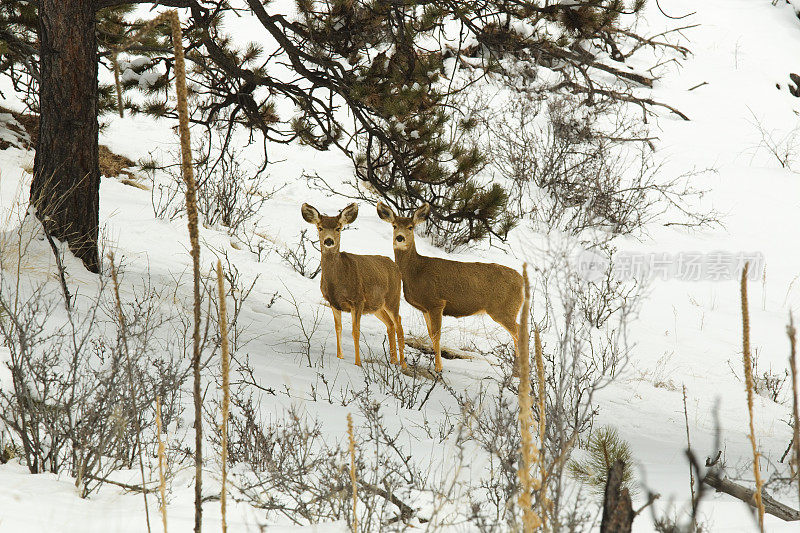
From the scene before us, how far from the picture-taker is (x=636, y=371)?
6.25 m

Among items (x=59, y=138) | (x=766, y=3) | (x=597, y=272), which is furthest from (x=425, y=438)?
(x=766, y=3)

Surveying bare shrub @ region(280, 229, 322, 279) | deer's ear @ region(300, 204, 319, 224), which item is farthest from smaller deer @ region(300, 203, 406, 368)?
bare shrub @ region(280, 229, 322, 279)

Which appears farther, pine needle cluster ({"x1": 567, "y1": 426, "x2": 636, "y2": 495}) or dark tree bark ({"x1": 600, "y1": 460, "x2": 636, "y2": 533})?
pine needle cluster ({"x1": 567, "y1": 426, "x2": 636, "y2": 495})

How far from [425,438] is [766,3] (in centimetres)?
2143

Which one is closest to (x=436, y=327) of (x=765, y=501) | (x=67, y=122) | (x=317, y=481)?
(x=317, y=481)

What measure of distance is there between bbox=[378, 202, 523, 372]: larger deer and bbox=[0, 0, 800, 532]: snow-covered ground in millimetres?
497

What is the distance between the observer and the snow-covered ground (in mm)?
2826

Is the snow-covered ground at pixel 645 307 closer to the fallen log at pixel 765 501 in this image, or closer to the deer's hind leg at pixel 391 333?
the fallen log at pixel 765 501

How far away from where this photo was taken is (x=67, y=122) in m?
5.49

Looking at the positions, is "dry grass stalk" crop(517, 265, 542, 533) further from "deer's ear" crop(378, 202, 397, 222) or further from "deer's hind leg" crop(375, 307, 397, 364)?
"deer's hind leg" crop(375, 307, 397, 364)

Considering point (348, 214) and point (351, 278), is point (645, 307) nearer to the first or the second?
point (351, 278)

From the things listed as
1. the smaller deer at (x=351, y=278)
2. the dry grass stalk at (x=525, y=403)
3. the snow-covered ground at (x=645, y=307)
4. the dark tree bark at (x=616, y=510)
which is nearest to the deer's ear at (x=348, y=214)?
the smaller deer at (x=351, y=278)

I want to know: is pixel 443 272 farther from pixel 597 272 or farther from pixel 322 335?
pixel 597 272

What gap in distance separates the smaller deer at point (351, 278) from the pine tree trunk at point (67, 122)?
2.10m
